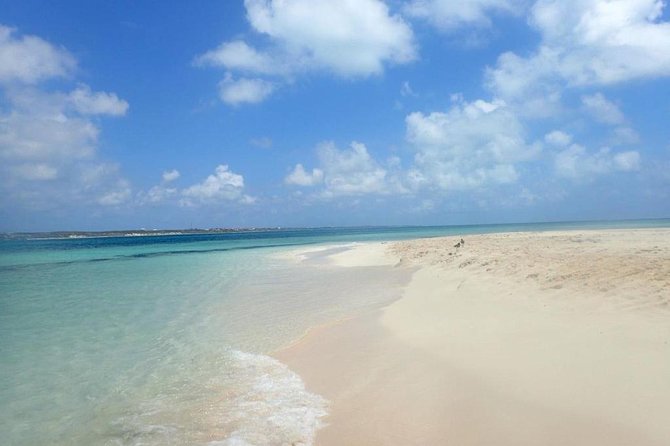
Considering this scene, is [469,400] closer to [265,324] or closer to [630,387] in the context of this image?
[630,387]

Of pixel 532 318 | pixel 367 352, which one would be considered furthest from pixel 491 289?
pixel 367 352

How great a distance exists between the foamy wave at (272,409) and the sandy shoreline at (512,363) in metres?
0.27

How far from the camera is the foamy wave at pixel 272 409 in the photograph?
5.01 m

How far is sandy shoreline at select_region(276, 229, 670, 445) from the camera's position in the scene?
4.85 metres

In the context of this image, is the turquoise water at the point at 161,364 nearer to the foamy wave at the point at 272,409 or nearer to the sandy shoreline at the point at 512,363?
the foamy wave at the point at 272,409

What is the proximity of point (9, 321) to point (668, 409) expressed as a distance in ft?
52.6

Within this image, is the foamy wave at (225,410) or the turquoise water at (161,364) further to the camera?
the turquoise water at (161,364)

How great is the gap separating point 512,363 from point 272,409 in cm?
398

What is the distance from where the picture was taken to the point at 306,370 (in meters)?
7.45

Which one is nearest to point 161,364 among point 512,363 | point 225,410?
point 225,410

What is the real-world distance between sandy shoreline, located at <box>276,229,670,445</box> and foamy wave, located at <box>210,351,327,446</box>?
0.27m

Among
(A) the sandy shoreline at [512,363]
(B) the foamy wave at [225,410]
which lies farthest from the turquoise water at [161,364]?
(A) the sandy shoreline at [512,363]

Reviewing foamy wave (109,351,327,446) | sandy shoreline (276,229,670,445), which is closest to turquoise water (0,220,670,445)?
foamy wave (109,351,327,446)

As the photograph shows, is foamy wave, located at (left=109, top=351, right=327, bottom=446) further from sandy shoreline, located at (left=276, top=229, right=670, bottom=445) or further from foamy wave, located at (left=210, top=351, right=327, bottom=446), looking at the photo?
sandy shoreline, located at (left=276, top=229, right=670, bottom=445)
